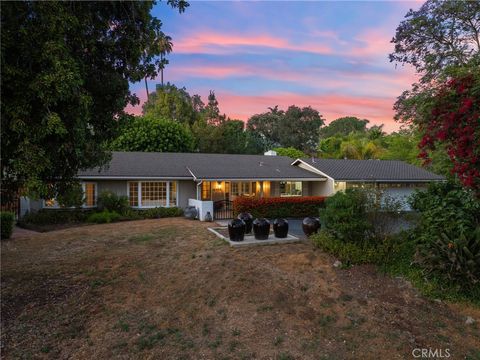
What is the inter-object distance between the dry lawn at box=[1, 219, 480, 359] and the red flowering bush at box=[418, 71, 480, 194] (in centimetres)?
276

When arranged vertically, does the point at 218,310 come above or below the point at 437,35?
below

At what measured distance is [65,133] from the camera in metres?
5.93

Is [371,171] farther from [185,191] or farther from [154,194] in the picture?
[154,194]

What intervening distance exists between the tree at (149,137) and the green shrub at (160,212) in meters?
14.4

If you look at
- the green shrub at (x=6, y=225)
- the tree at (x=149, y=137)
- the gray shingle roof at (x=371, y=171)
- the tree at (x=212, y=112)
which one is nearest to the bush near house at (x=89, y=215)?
the green shrub at (x=6, y=225)

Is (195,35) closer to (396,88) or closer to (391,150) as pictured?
(396,88)

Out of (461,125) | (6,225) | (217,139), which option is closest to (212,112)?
(217,139)

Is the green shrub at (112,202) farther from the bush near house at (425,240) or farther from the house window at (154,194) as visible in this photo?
the bush near house at (425,240)

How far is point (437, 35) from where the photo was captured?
15289 mm

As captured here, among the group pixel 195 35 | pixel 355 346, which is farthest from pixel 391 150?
pixel 355 346

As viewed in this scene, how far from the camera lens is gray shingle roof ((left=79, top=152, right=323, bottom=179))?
19.7 meters

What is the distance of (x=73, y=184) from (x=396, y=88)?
54.3 feet

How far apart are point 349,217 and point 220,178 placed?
1184 centimetres

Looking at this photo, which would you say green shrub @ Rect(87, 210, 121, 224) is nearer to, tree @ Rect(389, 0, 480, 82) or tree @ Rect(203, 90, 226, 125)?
tree @ Rect(389, 0, 480, 82)
